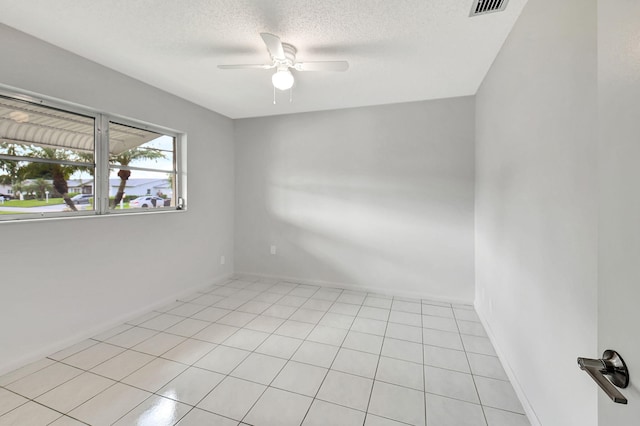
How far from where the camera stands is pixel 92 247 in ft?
8.23

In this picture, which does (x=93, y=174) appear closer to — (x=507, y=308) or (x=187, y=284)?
(x=187, y=284)

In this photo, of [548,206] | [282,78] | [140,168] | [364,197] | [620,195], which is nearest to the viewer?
[620,195]

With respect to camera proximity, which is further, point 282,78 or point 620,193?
point 282,78

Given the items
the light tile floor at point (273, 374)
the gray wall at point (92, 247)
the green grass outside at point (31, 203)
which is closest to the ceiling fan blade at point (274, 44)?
the gray wall at point (92, 247)

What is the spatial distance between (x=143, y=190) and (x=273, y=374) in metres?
2.54

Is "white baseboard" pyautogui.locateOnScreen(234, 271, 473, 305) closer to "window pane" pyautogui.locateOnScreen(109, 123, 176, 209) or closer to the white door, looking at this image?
"window pane" pyautogui.locateOnScreen(109, 123, 176, 209)

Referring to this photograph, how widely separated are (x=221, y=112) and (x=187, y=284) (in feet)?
8.38

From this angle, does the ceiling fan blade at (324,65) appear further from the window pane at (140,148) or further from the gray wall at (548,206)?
the window pane at (140,148)

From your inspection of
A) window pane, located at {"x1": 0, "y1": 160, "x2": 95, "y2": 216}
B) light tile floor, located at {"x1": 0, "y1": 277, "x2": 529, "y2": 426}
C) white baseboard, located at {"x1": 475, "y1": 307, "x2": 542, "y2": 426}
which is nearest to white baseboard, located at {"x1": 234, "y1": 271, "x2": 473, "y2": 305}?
light tile floor, located at {"x1": 0, "y1": 277, "x2": 529, "y2": 426}

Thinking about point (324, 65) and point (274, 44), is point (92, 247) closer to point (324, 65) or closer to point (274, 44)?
point (274, 44)

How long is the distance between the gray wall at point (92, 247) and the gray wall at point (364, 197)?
82cm

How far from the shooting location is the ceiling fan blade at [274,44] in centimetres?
176

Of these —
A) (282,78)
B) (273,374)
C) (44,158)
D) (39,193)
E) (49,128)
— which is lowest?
(273,374)

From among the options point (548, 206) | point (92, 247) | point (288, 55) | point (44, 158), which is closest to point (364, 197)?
point (288, 55)
